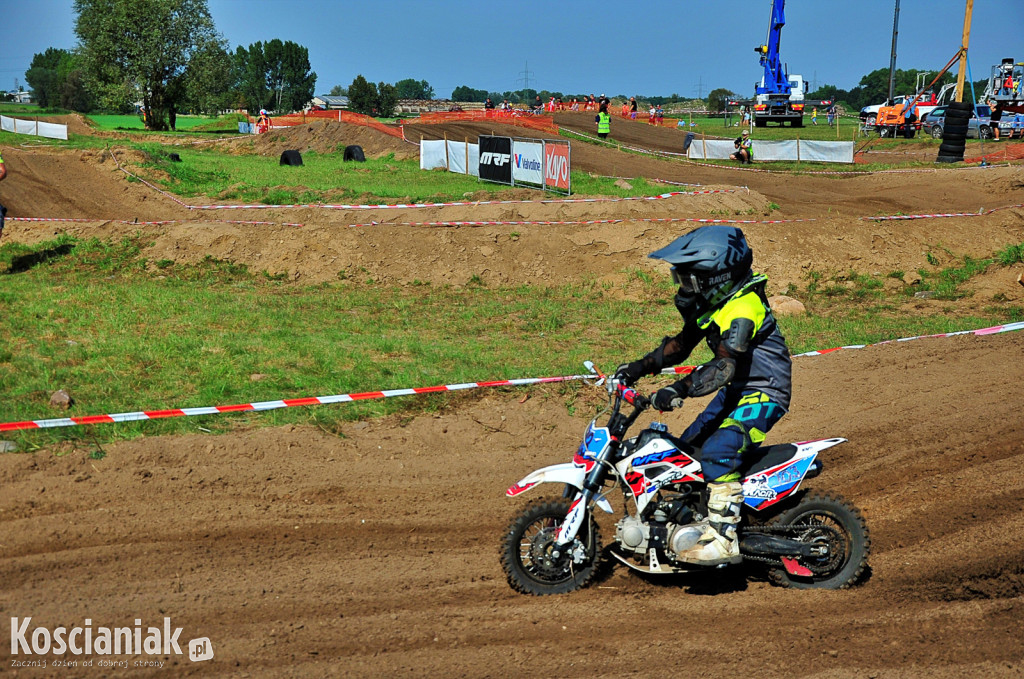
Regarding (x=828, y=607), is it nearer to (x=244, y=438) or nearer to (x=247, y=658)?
(x=247, y=658)

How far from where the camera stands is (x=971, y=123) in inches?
1592

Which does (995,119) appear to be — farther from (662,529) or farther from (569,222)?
(662,529)

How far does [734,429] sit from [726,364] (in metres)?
0.52

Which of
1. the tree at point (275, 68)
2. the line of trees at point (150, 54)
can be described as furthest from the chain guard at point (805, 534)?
the tree at point (275, 68)

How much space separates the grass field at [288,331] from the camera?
8.93m

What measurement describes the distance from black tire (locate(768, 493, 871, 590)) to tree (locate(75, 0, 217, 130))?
6472 cm

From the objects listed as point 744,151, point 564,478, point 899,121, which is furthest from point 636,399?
point 899,121

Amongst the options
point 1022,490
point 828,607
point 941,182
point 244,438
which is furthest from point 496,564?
point 941,182

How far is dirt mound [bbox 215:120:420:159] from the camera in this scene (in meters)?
38.6

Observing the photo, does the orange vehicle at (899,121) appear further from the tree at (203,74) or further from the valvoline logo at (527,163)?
the tree at (203,74)

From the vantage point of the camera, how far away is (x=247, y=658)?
183 inches

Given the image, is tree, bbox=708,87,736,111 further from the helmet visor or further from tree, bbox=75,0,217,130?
the helmet visor

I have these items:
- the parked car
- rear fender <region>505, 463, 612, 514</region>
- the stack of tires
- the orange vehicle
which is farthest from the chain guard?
the orange vehicle

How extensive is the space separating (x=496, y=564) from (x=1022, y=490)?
415 centimetres
